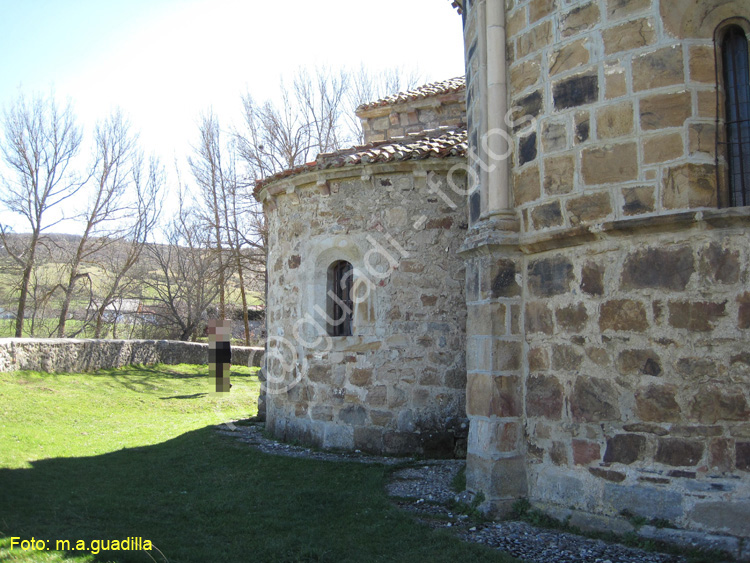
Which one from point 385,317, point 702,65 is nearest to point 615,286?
point 702,65

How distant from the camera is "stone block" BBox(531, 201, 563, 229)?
468cm

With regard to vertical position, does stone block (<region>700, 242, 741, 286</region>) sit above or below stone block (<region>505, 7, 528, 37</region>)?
below

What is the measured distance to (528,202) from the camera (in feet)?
16.2

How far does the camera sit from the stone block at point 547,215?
4.68 metres

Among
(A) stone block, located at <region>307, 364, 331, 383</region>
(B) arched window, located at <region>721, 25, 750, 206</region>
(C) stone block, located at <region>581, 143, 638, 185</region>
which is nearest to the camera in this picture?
(B) arched window, located at <region>721, 25, 750, 206</region>

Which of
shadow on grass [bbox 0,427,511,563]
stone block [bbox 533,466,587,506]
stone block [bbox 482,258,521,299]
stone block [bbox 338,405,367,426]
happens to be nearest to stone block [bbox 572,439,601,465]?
stone block [bbox 533,466,587,506]

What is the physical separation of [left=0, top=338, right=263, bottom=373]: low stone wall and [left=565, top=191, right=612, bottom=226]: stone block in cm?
1114

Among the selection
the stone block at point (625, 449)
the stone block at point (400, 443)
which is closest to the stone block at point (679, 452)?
the stone block at point (625, 449)

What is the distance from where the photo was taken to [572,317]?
460cm

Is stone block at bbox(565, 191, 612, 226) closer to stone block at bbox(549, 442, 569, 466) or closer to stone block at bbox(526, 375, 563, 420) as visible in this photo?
stone block at bbox(526, 375, 563, 420)

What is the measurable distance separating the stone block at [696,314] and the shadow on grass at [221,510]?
6.61 feet

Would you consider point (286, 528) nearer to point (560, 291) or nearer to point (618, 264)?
point (560, 291)

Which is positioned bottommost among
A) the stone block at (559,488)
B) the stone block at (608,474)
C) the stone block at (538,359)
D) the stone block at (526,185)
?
the stone block at (559,488)

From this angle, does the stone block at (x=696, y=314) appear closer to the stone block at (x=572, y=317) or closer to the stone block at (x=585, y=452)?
the stone block at (x=572, y=317)
